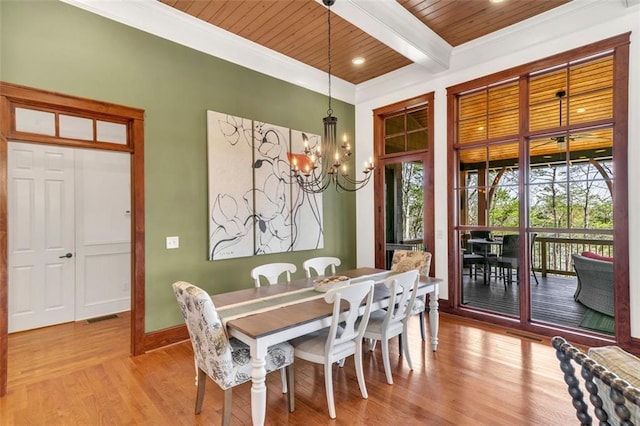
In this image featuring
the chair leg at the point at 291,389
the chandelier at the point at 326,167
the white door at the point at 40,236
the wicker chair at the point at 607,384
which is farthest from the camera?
the white door at the point at 40,236

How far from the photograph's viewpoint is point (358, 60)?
452cm

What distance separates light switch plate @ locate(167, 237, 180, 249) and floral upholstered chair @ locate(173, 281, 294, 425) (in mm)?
1491

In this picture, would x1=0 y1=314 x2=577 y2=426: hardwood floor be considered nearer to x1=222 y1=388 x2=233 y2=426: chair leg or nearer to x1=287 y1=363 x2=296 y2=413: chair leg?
x1=287 y1=363 x2=296 y2=413: chair leg

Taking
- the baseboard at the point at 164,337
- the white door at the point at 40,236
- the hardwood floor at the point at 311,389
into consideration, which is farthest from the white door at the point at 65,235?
the baseboard at the point at 164,337

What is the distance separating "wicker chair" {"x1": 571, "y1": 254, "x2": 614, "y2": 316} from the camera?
3.53 m

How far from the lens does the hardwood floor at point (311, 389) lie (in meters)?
2.24

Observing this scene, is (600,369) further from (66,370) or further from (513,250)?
(66,370)

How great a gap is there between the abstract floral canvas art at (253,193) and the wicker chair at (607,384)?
3.33m

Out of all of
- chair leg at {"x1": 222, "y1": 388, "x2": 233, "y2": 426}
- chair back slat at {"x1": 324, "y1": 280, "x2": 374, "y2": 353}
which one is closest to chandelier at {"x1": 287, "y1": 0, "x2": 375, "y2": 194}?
chair back slat at {"x1": 324, "y1": 280, "x2": 374, "y2": 353}

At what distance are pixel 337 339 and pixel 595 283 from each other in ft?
11.2

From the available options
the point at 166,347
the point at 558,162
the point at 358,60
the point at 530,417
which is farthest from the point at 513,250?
the point at 166,347

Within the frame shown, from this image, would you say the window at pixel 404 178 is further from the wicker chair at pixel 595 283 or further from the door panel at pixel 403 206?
the wicker chair at pixel 595 283

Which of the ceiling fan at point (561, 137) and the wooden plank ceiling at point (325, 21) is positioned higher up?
the wooden plank ceiling at point (325, 21)

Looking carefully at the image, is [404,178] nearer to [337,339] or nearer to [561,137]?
[561,137]
